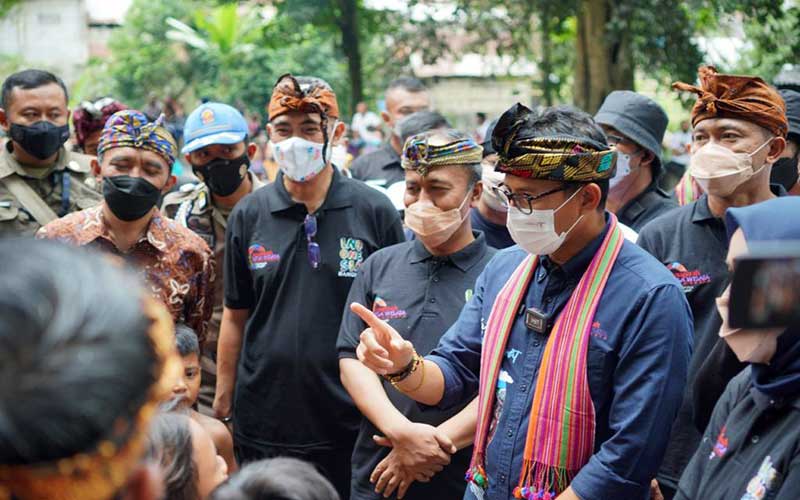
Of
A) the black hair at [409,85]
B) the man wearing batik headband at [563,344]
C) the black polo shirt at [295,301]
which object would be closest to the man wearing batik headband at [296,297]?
the black polo shirt at [295,301]

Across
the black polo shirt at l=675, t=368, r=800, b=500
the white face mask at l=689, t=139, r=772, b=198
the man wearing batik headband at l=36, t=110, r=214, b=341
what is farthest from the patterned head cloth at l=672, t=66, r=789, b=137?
the man wearing batik headband at l=36, t=110, r=214, b=341

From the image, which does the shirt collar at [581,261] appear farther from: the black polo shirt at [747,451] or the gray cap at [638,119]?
the gray cap at [638,119]

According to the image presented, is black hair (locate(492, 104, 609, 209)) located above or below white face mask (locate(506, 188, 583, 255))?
above

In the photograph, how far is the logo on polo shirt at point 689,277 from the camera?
4117 millimetres

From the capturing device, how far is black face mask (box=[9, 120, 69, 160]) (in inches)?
225

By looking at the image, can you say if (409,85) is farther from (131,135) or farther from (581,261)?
(581,261)

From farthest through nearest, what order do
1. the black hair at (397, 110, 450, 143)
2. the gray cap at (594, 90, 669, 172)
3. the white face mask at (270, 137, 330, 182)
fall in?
the black hair at (397, 110, 450, 143)
the gray cap at (594, 90, 669, 172)
the white face mask at (270, 137, 330, 182)

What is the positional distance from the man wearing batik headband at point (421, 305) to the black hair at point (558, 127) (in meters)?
1.03

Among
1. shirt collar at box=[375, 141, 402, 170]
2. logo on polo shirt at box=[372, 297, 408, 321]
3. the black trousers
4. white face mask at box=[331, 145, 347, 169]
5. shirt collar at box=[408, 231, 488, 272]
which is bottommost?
the black trousers

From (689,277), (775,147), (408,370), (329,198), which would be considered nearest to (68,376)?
(408,370)

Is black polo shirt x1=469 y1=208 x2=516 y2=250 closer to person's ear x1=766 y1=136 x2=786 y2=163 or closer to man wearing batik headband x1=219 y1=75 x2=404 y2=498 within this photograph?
man wearing batik headband x1=219 y1=75 x2=404 y2=498

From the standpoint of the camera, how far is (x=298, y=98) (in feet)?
16.8

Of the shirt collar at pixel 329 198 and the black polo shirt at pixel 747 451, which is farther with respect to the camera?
the shirt collar at pixel 329 198

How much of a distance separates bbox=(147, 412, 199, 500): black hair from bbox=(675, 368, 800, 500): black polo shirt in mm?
1532
